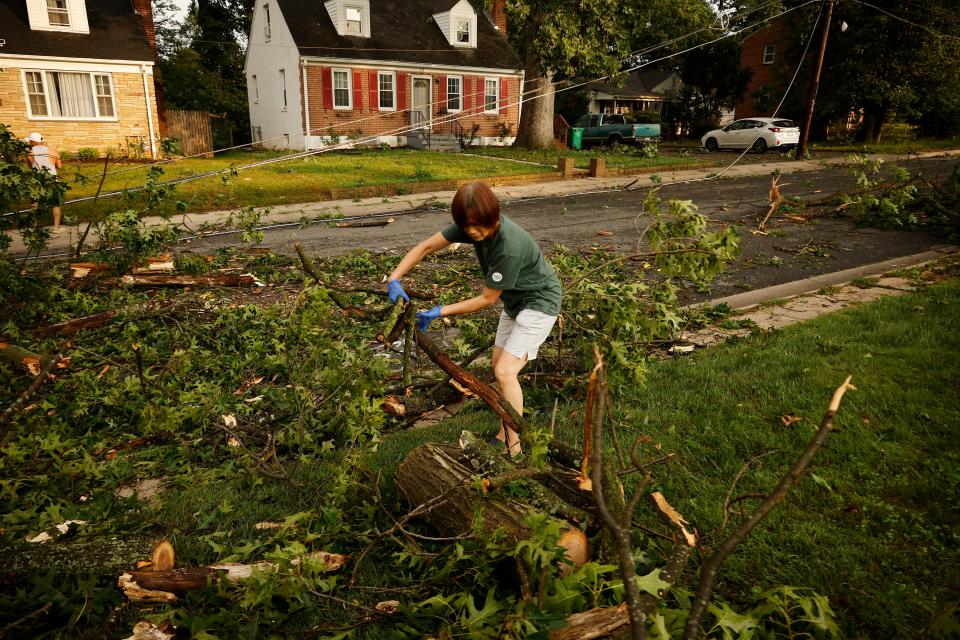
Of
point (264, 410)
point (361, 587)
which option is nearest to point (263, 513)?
point (361, 587)

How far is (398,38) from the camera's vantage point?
27.8 metres

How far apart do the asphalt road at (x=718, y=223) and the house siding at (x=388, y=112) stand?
12.7 meters

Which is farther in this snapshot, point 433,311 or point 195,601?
point 433,311

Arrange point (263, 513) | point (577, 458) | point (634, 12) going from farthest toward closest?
point (634, 12)
point (263, 513)
point (577, 458)

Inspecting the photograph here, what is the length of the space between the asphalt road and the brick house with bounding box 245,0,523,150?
41.9 ft

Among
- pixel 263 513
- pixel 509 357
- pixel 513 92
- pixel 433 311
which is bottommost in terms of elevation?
pixel 263 513

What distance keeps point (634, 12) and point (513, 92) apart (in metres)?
8.03

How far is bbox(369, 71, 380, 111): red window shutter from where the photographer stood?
26.5 meters

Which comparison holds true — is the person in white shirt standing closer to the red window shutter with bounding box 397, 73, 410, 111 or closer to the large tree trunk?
the red window shutter with bounding box 397, 73, 410, 111

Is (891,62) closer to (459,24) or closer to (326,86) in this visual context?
(459,24)

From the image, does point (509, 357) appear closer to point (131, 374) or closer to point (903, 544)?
point (903, 544)

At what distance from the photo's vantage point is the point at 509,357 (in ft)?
11.7

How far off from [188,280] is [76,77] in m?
20.4

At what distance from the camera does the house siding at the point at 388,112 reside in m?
25.3
